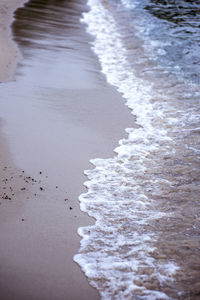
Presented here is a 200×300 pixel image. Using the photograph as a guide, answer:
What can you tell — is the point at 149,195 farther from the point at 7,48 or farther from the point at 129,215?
the point at 7,48

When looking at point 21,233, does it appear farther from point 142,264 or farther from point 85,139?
point 85,139

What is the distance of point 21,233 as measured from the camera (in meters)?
3.63

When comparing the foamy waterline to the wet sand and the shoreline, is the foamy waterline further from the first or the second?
the shoreline

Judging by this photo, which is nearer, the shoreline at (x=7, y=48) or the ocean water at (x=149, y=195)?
the ocean water at (x=149, y=195)

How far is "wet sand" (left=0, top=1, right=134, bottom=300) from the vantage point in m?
3.22

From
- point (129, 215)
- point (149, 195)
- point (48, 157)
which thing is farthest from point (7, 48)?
A: point (129, 215)

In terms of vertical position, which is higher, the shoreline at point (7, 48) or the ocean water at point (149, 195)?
the shoreline at point (7, 48)

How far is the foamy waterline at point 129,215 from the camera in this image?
3.24 metres

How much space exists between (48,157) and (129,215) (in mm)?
1379

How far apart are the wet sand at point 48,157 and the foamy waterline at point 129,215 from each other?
13 cm

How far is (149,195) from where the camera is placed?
447 cm

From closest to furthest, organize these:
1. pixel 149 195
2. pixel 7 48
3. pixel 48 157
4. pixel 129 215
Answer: pixel 129 215 → pixel 149 195 → pixel 48 157 → pixel 7 48

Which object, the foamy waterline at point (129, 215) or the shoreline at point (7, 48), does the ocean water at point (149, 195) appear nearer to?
the foamy waterline at point (129, 215)

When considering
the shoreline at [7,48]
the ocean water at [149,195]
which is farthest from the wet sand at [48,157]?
the ocean water at [149,195]
